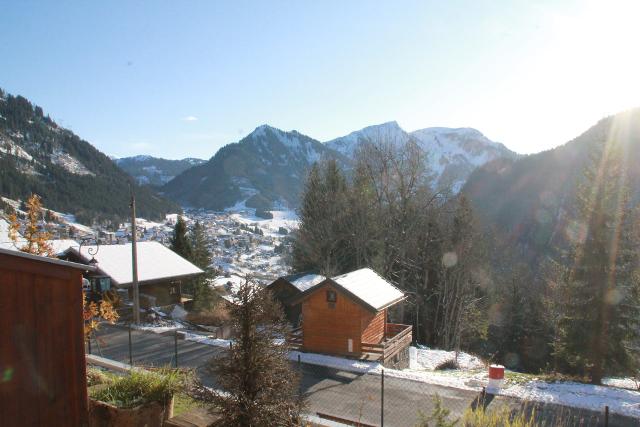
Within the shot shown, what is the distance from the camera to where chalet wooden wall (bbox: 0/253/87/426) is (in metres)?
5.68

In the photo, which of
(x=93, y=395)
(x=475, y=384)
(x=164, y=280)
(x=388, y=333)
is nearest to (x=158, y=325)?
(x=164, y=280)

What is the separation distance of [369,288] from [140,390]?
14.4 meters

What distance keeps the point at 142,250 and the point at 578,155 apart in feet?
340

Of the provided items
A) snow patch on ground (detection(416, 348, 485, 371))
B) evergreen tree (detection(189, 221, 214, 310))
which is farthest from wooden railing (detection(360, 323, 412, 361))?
evergreen tree (detection(189, 221, 214, 310))

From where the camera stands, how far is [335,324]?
19.2m

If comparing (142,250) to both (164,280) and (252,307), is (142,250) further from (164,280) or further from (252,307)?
(252,307)

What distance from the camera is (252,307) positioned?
627 centimetres

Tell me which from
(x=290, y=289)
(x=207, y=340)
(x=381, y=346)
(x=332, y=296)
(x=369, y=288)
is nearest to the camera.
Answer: (x=381, y=346)

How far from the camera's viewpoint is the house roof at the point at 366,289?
18703mm

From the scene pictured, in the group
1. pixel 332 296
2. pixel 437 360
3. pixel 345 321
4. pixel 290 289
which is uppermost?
pixel 332 296

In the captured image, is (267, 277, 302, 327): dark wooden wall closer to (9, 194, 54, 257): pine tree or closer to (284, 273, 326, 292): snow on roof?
(284, 273, 326, 292): snow on roof

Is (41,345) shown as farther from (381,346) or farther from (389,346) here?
(389,346)

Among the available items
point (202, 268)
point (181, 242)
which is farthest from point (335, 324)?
point (181, 242)

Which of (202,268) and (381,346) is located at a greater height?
(202,268)
